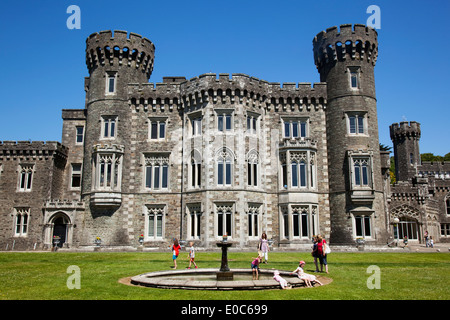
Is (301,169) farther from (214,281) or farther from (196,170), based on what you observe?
(214,281)

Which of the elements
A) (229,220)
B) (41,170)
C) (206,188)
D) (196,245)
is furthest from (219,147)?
(41,170)

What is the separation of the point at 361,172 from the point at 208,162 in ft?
44.6

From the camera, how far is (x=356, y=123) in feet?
123

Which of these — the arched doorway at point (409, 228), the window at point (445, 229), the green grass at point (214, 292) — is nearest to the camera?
the green grass at point (214, 292)

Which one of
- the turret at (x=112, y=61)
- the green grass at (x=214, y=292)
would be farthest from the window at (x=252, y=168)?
the green grass at (x=214, y=292)

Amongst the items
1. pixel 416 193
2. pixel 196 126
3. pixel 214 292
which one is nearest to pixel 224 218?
pixel 196 126

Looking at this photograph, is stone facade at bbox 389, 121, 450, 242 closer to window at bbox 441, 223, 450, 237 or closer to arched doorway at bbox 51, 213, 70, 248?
window at bbox 441, 223, 450, 237

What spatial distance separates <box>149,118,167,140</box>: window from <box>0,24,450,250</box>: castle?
12 centimetres

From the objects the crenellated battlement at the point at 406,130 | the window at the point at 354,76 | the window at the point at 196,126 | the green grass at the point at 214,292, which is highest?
the crenellated battlement at the point at 406,130

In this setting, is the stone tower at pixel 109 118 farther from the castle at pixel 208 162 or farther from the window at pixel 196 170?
the window at pixel 196 170

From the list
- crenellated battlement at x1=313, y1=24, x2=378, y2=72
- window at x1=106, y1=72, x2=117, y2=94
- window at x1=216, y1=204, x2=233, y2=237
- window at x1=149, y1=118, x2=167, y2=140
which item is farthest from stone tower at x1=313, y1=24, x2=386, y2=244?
window at x1=106, y1=72, x2=117, y2=94

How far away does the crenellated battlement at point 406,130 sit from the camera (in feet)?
227

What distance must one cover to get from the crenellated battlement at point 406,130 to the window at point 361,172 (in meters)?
37.5
